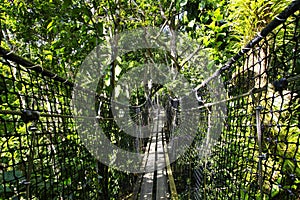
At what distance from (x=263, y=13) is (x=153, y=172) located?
240 centimetres

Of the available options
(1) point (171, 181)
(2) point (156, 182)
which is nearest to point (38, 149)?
(1) point (171, 181)

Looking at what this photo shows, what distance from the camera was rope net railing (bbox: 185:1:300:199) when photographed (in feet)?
1.97

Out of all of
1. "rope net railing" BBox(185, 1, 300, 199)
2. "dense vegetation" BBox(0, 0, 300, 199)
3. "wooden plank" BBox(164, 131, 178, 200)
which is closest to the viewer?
"rope net railing" BBox(185, 1, 300, 199)

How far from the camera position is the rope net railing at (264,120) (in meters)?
0.60

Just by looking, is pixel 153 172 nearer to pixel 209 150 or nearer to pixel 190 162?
pixel 190 162

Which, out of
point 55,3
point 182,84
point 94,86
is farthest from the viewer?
point 182,84

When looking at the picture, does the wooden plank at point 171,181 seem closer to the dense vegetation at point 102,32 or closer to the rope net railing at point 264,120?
the dense vegetation at point 102,32

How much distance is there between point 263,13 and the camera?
93 centimetres

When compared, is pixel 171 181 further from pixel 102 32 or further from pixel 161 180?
pixel 102 32

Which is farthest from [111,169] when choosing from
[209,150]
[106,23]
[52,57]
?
[106,23]

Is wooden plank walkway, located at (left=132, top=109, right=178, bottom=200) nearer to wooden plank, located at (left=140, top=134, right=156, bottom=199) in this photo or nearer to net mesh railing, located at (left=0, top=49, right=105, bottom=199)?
wooden plank, located at (left=140, top=134, right=156, bottom=199)

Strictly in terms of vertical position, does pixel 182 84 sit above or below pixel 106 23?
below

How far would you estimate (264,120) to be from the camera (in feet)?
3.03

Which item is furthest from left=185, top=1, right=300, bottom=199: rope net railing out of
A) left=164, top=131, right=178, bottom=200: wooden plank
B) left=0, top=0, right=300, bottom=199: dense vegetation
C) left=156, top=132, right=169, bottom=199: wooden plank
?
left=156, top=132, right=169, bottom=199: wooden plank
